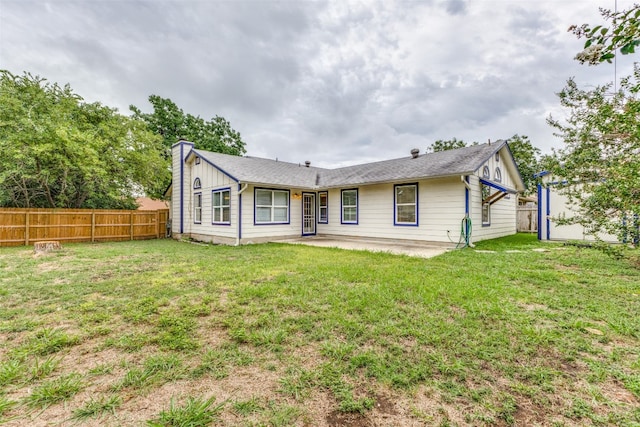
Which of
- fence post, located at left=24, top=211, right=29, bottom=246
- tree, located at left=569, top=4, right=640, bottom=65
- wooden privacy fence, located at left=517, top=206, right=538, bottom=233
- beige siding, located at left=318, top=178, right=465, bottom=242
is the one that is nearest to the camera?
tree, located at left=569, top=4, right=640, bottom=65

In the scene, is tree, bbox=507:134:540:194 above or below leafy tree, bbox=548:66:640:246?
above

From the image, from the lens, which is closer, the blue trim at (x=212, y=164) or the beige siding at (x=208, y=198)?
the blue trim at (x=212, y=164)

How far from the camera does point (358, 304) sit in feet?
12.2

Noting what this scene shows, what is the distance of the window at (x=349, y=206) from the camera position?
12.1 m

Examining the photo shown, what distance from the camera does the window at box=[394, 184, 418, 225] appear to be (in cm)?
1024

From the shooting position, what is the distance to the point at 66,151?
38.3 ft

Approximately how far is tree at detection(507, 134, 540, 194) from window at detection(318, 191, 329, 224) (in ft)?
51.0

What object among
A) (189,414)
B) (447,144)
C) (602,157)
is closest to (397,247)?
(602,157)

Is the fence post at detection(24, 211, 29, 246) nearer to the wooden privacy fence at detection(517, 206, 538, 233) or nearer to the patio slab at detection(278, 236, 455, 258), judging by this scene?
the patio slab at detection(278, 236, 455, 258)

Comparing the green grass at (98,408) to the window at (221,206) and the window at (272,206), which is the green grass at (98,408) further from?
the window at (221,206)

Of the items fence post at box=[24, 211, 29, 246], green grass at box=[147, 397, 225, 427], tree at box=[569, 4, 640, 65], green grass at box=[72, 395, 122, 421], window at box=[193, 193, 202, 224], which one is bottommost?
green grass at box=[72, 395, 122, 421]

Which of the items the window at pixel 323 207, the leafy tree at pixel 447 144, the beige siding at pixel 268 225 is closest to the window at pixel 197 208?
the beige siding at pixel 268 225

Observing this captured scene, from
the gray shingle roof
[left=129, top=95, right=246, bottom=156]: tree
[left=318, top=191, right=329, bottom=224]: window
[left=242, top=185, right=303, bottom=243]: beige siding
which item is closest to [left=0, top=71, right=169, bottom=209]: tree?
the gray shingle roof

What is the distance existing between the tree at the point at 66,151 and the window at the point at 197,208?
12.9 ft
